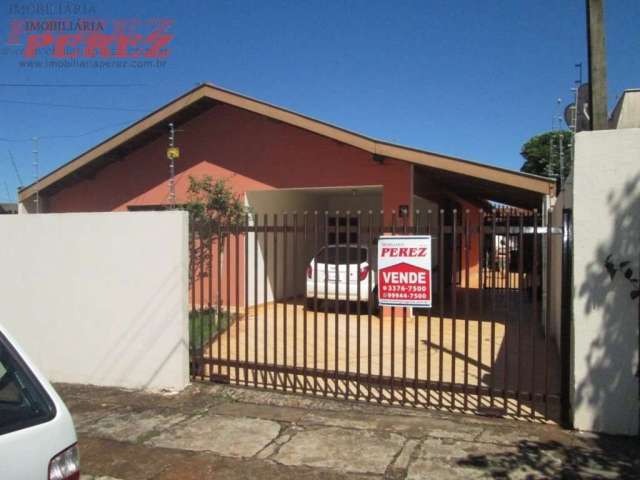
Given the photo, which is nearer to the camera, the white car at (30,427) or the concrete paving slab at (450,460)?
the white car at (30,427)

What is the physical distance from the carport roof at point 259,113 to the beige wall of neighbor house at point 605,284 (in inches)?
159

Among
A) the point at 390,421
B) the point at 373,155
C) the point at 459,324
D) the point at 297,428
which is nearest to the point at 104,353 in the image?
the point at 297,428

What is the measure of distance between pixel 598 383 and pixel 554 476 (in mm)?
1072

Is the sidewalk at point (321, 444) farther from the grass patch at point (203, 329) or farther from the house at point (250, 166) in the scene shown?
the house at point (250, 166)

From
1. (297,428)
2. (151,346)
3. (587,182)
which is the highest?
(587,182)

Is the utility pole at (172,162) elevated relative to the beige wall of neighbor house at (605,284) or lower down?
elevated

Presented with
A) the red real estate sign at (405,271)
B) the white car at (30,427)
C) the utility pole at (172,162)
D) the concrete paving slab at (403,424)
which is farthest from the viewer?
the utility pole at (172,162)

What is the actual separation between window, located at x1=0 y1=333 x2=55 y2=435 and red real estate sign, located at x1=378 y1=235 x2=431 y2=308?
344 cm

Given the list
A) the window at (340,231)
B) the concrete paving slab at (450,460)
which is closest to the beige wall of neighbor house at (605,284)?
the concrete paving slab at (450,460)

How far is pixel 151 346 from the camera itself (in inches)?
233

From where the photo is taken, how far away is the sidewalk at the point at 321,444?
386cm

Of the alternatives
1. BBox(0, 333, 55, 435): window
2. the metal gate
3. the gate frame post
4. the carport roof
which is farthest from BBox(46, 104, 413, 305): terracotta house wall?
BBox(0, 333, 55, 435): window

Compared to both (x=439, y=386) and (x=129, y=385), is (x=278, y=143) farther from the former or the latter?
(x=439, y=386)

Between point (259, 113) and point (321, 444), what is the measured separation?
718 centimetres
